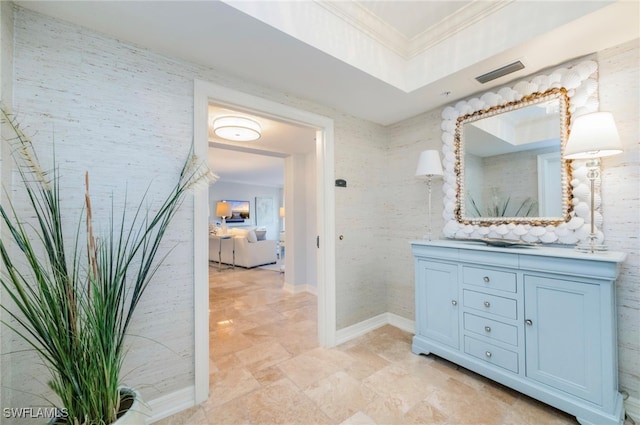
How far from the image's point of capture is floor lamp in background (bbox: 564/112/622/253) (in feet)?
4.80

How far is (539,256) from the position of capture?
5.33 ft

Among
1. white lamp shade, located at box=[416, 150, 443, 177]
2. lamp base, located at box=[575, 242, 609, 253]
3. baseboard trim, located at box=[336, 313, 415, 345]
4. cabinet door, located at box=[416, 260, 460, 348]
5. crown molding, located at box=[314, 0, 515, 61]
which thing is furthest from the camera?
baseboard trim, located at box=[336, 313, 415, 345]

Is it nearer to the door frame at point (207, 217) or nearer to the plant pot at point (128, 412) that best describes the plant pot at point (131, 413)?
the plant pot at point (128, 412)

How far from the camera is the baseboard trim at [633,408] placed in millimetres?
1533

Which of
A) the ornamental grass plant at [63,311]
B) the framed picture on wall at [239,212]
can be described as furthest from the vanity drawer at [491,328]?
the framed picture on wall at [239,212]

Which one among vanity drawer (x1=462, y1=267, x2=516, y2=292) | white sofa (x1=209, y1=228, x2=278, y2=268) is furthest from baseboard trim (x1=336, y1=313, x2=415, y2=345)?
white sofa (x1=209, y1=228, x2=278, y2=268)

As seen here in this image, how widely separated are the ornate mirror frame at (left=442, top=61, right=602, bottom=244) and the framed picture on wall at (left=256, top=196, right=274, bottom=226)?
330 inches

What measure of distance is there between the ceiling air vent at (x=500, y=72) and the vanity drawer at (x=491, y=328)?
1825 millimetres

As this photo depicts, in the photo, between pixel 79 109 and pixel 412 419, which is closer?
pixel 79 109

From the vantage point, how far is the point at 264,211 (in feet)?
33.6

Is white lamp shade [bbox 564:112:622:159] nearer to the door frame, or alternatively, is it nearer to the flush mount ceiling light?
the door frame

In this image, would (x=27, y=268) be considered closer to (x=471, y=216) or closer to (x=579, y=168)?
(x=471, y=216)

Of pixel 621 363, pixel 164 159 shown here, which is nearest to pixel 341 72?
pixel 164 159

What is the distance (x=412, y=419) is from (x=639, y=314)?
1531mm
